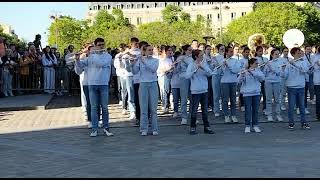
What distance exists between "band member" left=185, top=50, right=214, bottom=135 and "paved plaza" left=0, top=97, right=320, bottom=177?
31 centimetres

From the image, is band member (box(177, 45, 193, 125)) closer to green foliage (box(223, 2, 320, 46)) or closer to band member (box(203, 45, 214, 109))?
band member (box(203, 45, 214, 109))

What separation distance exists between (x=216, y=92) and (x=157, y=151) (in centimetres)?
534

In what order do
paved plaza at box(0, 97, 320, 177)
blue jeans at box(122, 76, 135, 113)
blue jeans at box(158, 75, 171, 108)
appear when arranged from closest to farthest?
paved plaza at box(0, 97, 320, 177), blue jeans at box(122, 76, 135, 113), blue jeans at box(158, 75, 171, 108)

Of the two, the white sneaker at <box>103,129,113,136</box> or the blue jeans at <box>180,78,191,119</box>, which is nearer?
the white sneaker at <box>103,129,113,136</box>

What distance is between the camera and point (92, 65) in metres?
12.2

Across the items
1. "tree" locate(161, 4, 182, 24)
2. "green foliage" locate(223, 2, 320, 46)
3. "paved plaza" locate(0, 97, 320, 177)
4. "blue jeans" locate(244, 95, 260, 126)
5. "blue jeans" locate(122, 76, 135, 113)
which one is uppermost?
"tree" locate(161, 4, 182, 24)

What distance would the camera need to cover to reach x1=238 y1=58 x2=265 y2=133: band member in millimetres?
12734

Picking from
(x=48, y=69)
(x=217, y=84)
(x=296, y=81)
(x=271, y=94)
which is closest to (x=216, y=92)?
(x=217, y=84)

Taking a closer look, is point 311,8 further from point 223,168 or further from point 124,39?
point 223,168

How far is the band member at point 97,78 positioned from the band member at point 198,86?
1.80 metres

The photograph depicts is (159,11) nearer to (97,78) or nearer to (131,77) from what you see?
(131,77)

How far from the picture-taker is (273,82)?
14.8m

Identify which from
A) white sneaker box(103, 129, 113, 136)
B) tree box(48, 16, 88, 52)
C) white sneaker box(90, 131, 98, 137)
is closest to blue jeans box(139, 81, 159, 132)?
white sneaker box(103, 129, 113, 136)

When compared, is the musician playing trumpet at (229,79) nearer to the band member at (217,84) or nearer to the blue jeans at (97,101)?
the band member at (217,84)
